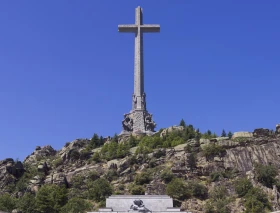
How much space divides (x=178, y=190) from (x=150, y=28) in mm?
32610

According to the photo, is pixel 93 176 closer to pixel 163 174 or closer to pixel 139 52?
pixel 163 174

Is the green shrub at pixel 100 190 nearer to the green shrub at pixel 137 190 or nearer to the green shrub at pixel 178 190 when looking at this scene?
the green shrub at pixel 137 190

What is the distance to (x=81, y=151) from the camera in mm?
66875

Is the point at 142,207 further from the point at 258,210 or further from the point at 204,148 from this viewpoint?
the point at 204,148

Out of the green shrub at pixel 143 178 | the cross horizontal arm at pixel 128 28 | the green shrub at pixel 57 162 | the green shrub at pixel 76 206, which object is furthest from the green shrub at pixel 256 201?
the cross horizontal arm at pixel 128 28

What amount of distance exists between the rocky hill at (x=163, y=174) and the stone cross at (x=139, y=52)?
20.9ft

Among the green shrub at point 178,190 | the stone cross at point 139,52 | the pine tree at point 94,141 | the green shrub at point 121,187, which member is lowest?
the green shrub at point 178,190

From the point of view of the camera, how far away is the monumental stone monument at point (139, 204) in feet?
126

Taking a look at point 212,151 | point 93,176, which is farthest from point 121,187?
point 212,151

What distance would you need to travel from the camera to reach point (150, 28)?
75.1m

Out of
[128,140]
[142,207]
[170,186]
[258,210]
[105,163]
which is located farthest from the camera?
[128,140]

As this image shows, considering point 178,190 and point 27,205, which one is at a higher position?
point 178,190

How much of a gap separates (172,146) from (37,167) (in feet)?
64.8

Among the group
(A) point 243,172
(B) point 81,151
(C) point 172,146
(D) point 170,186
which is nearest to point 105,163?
(B) point 81,151
